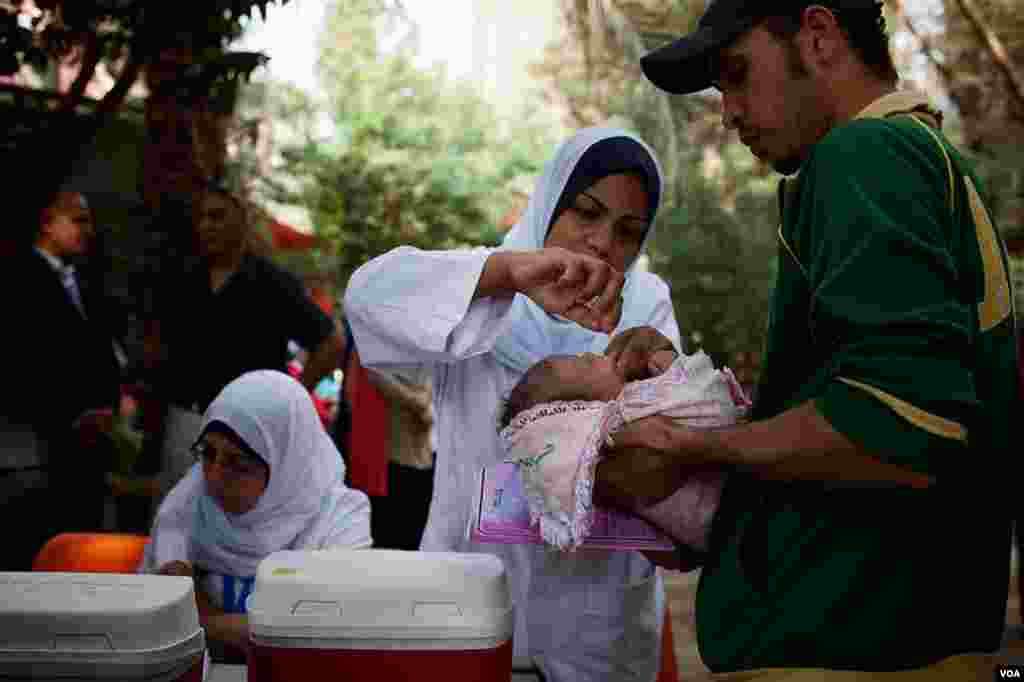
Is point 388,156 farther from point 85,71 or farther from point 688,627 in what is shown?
point 85,71

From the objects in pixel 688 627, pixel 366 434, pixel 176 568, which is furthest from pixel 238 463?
pixel 688 627

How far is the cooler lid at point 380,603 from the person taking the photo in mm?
1690

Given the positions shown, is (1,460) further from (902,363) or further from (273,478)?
(902,363)

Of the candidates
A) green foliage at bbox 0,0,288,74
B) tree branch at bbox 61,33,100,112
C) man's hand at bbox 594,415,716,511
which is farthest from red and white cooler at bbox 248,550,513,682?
tree branch at bbox 61,33,100,112

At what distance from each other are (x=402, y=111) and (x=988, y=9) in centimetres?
894

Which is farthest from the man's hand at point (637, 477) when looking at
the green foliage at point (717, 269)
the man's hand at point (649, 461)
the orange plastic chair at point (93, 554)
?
the green foliage at point (717, 269)

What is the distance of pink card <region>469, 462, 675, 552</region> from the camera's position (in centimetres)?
187

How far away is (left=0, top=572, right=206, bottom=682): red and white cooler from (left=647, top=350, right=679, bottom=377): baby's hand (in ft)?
2.68

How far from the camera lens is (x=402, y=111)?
18.1 meters

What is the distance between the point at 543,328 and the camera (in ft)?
8.00

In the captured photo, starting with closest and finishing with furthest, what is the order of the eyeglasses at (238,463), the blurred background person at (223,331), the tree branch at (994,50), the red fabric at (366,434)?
the eyeglasses at (238,463) < the blurred background person at (223,331) < the red fabric at (366,434) < the tree branch at (994,50)

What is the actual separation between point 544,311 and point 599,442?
680 millimetres

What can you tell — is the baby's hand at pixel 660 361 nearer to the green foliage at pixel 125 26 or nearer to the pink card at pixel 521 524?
the pink card at pixel 521 524

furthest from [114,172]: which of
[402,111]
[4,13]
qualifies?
[402,111]
